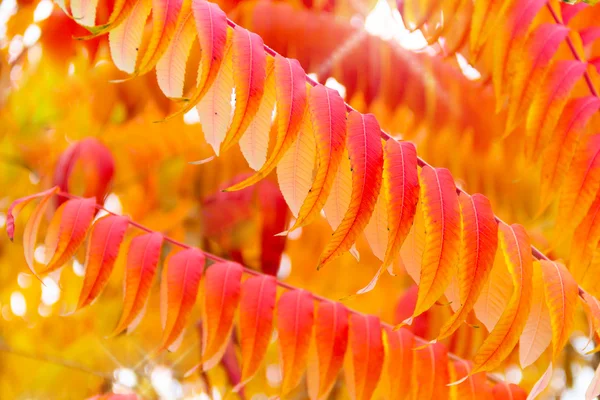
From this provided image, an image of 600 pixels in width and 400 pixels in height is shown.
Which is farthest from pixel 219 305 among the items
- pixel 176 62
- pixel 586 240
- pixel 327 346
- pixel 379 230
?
pixel 586 240

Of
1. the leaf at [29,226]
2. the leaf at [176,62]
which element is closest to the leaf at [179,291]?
the leaf at [29,226]

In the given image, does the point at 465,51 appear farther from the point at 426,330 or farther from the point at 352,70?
the point at 426,330

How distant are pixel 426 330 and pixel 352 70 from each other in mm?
792

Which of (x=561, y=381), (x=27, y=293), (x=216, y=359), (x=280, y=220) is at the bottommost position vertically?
(x=561, y=381)

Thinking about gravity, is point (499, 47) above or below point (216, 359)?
above

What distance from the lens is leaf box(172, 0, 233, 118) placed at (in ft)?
2.84

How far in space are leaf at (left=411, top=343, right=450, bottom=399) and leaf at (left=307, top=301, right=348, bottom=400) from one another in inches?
6.1

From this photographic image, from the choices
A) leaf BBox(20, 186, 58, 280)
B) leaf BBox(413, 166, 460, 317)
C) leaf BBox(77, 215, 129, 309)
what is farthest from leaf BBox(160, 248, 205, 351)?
leaf BBox(413, 166, 460, 317)

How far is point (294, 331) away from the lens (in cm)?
115

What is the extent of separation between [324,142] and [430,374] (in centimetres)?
59

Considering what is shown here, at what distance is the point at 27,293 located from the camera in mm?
2516

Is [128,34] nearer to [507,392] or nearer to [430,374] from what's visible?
[430,374]

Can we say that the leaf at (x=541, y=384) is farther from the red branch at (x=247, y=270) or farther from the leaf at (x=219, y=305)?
the leaf at (x=219, y=305)

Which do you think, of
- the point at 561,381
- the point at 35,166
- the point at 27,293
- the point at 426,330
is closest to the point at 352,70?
the point at 426,330
